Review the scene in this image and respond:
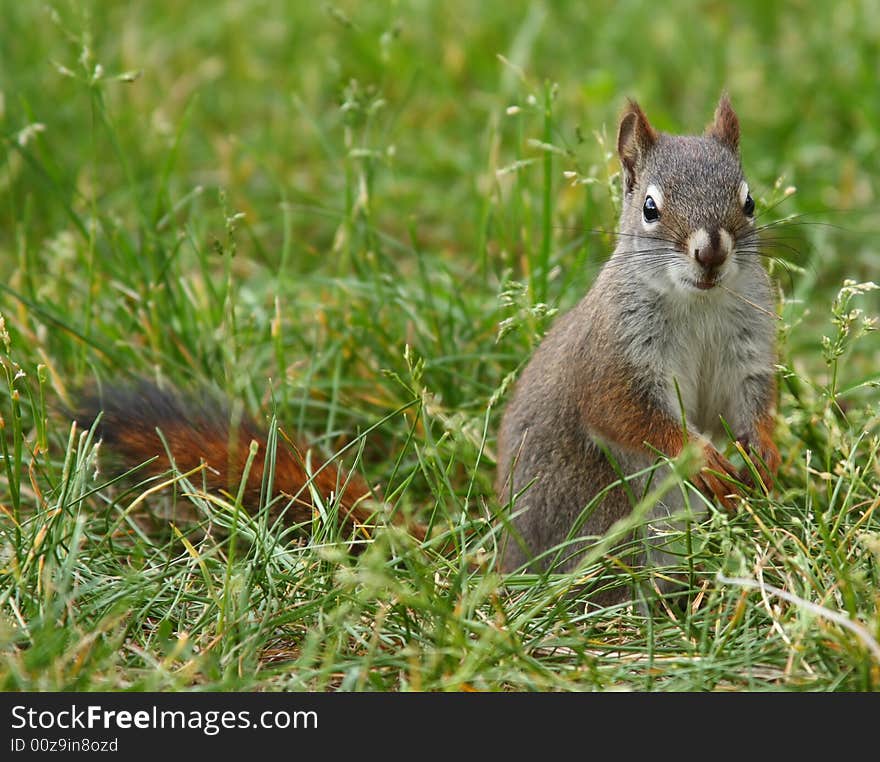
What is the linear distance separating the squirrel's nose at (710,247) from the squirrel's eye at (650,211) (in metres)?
0.19

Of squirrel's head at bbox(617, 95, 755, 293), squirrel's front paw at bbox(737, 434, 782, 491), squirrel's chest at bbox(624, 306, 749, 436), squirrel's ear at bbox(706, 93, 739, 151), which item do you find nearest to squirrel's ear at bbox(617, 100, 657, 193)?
squirrel's head at bbox(617, 95, 755, 293)

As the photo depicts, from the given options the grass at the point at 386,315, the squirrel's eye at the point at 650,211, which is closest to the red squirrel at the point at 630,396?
the squirrel's eye at the point at 650,211

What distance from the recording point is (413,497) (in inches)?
140

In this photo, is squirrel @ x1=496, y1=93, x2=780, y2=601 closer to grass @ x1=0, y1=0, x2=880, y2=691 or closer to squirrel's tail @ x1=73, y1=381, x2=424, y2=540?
grass @ x1=0, y1=0, x2=880, y2=691

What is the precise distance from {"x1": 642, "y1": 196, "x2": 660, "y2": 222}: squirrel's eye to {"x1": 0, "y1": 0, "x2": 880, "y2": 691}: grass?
13.5 inches

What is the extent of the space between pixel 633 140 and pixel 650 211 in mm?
274

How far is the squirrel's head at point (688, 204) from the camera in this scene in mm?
2875

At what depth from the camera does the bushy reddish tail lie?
3.14 metres

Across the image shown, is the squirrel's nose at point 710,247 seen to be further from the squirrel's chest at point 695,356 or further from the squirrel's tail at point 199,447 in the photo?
the squirrel's tail at point 199,447
